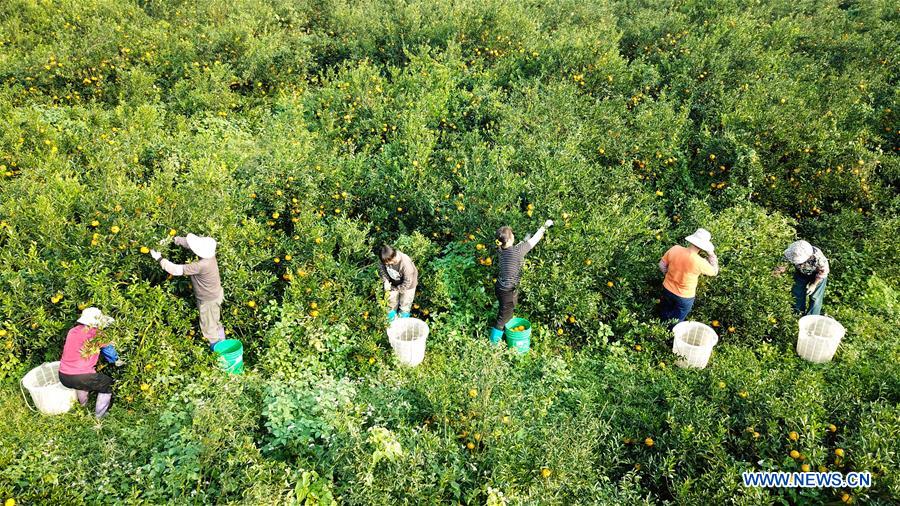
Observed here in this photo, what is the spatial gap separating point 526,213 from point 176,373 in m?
3.95

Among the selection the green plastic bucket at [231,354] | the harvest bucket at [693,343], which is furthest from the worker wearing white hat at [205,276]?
the harvest bucket at [693,343]

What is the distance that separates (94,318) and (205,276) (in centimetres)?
96

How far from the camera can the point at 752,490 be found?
3889 millimetres

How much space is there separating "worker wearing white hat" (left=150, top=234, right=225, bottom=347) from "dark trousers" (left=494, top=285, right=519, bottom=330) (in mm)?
2783

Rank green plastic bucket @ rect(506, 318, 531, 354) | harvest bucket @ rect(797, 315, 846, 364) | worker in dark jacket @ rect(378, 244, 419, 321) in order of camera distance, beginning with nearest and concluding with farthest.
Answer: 1. harvest bucket @ rect(797, 315, 846, 364)
2. worker in dark jacket @ rect(378, 244, 419, 321)
3. green plastic bucket @ rect(506, 318, 531, 354)

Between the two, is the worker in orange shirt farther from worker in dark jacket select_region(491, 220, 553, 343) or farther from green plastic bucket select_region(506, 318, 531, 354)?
green plastic bucket select_region(506, 318, 531, 354)

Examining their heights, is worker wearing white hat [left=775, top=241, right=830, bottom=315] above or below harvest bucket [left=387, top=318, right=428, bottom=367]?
above

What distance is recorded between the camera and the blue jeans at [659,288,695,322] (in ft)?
19.5

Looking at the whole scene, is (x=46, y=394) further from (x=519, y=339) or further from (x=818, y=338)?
(x=818, y=338)

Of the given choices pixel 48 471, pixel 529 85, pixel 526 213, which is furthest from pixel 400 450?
pixel 529 85

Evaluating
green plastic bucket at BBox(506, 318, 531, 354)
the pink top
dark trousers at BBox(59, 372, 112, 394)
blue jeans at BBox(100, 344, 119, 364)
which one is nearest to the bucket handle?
dark trousers at BBox(59, 372, 112, 394)

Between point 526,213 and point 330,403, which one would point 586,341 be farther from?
point 330,403

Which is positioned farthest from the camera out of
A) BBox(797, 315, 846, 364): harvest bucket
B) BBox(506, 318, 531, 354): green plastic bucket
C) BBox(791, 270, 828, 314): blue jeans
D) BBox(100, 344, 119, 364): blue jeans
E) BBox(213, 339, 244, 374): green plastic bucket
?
BBox(791, 270, 828, 314): blue jeans

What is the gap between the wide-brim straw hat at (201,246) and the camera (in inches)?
214
